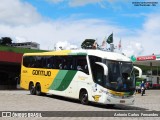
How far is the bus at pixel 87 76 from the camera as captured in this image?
2073cm

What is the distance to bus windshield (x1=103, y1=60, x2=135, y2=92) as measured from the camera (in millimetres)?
20688

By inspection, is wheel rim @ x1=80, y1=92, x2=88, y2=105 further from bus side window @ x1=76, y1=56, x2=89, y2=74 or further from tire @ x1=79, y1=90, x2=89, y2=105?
bus side window @ x1=76, y1=56, x2=89, y2=74

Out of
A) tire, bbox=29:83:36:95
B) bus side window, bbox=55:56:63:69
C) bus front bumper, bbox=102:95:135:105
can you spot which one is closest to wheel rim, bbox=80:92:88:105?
bus front bumper, bbox=102:95:135:105

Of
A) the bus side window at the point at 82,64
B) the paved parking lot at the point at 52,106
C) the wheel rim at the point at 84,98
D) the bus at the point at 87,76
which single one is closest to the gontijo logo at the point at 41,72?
the bus at the point at 87,76

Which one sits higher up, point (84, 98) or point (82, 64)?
point (82, 64)

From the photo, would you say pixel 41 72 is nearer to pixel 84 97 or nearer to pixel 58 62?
pixel 58 62

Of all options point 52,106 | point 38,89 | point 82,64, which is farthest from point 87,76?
point 38,89

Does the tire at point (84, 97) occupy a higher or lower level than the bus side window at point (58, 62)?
lower

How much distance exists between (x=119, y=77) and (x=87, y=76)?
222cm

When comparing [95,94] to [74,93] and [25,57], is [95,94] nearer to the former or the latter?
[74,93]

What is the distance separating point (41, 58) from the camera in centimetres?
2797

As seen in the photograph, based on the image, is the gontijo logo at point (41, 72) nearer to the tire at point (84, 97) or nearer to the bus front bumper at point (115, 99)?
the tire at point (84, 97)

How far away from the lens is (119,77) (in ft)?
68.4

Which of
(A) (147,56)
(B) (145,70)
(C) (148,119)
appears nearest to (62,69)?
(C) (148,119)
